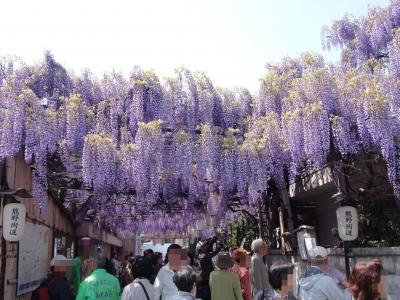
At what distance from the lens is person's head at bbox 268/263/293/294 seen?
3307mm

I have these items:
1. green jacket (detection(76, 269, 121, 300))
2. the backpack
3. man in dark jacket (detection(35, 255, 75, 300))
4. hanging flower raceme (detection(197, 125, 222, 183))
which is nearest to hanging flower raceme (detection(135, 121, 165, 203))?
hanging flower raceme (detection(197, 125, 222, 183))

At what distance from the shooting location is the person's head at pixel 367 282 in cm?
288

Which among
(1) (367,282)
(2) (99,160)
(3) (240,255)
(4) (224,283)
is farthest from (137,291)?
(2) (99,160)

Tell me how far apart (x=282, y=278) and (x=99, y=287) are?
5.60 feet

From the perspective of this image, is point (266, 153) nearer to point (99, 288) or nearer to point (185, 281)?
point (99, 288)

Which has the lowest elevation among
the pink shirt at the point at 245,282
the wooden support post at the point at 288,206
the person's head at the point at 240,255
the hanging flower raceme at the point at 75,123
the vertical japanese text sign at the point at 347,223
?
the pink shirt at the point at 245,282

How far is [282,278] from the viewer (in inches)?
130

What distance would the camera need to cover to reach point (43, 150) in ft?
22.9

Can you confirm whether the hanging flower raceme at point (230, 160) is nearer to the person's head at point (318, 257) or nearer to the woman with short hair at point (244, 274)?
the woman with short hair at point (244, 274)

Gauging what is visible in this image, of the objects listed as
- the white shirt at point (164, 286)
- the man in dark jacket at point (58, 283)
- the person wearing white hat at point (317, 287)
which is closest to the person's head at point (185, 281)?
the person wearing white hat at point (317, 287)

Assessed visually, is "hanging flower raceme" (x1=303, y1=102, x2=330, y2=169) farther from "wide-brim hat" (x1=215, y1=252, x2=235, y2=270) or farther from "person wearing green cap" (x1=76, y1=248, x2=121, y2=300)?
"person wearing green cap" (x1=76, y1=248, x2=121, y2=300)

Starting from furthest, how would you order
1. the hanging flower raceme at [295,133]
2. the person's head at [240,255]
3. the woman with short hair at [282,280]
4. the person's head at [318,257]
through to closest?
the hanging flower raceme at [295,133]
the person's head at [240,255]
the person's head at [318,257]
the woman with short hair at [282,280]

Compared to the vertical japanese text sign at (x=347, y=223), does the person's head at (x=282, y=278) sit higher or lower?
lower

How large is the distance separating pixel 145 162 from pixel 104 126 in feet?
3.34
